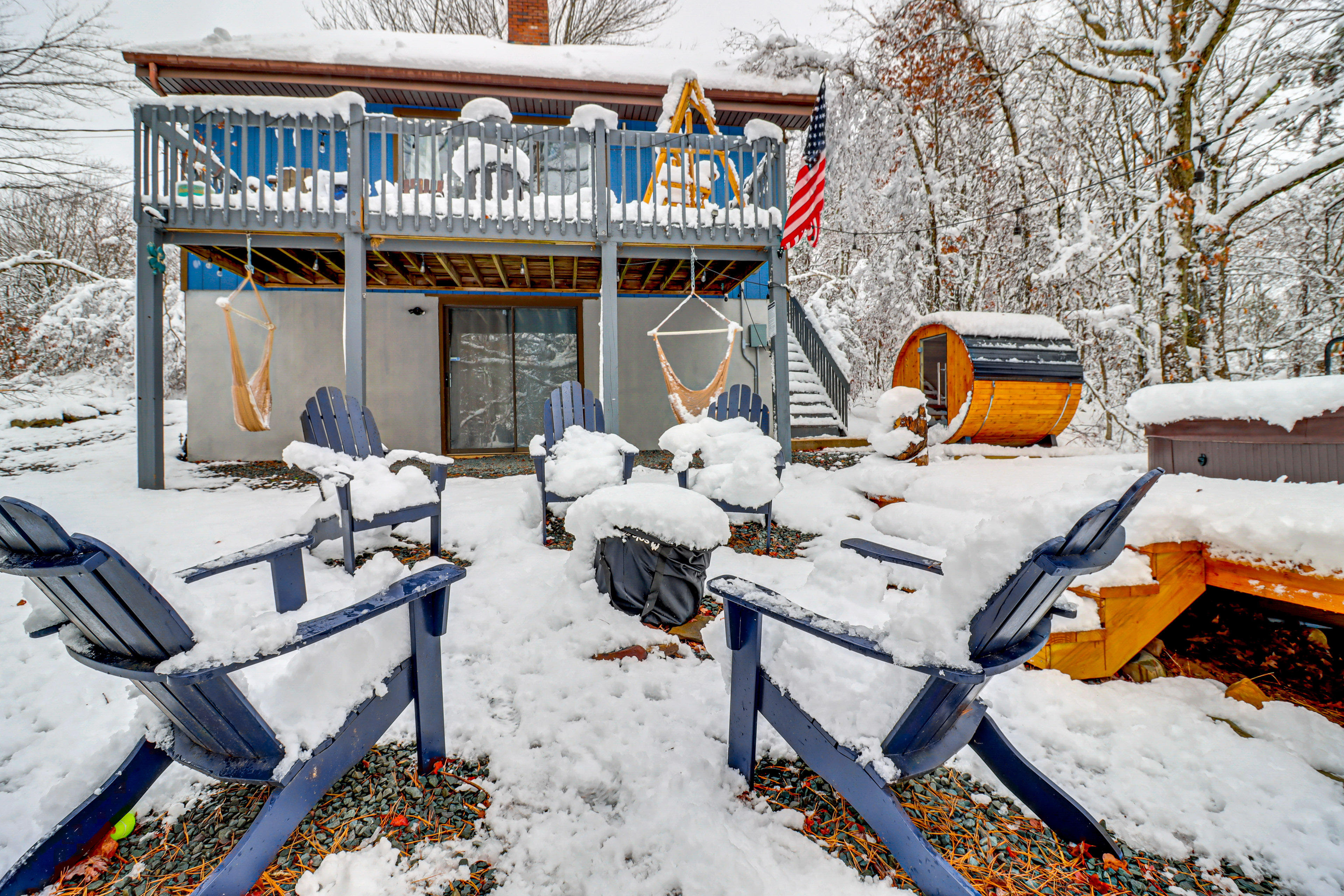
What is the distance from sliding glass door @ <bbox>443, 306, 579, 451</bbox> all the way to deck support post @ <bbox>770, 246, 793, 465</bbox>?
2975 mm

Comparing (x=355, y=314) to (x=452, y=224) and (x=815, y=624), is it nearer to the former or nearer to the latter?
(x=452, y=224)

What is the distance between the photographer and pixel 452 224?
16.0 feet

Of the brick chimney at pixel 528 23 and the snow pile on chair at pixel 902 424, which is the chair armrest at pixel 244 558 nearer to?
the snow pile on chair at pixel 902 424

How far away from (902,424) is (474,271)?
4947mm

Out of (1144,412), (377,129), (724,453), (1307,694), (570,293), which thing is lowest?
(1307,694)

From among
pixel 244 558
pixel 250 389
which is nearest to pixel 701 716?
pixel 244 558

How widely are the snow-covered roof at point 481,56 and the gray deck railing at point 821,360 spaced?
10.00 feet

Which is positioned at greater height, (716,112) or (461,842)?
(716,112)

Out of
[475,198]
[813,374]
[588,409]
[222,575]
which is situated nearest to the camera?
[222,575]

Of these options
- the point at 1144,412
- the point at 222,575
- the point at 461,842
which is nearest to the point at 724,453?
the point at 1144,412

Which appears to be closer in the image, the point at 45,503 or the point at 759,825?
the point at 759,825

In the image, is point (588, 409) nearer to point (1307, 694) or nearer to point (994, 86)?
point (1307, 694)

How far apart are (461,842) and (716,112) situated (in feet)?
26.6

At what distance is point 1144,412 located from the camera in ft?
10.0
